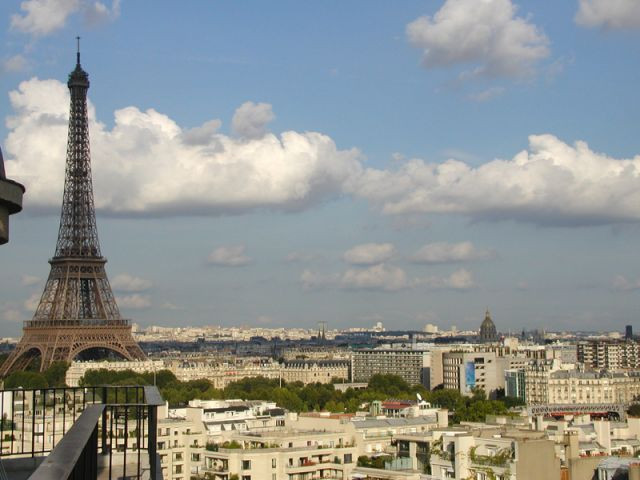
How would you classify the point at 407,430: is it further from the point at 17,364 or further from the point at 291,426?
the point at 17,364

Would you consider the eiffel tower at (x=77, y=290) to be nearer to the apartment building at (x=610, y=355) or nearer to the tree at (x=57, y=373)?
the tree at (x=57, y=373)

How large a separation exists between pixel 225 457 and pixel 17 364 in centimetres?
6311

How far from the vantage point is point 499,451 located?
1480 inches

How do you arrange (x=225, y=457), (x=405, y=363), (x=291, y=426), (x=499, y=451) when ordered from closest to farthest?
(x=499, y=451) < (x=225, y=457) < (x=291, y=426) < (x=405, y=363)

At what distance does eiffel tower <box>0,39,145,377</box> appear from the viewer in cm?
9788

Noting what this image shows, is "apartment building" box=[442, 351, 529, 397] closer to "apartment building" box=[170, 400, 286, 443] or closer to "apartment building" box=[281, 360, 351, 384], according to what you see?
"apartment building" box=[281, 360, 351, 384]

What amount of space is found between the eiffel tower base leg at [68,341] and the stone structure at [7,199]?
9523cm

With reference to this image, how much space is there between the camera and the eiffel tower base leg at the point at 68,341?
325 ft

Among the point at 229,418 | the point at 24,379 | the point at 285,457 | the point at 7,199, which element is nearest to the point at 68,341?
the point at 24,379

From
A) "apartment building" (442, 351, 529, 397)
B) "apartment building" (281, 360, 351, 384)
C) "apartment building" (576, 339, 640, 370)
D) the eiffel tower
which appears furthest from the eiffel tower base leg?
"apartment building" (576, 339, 640, 370)

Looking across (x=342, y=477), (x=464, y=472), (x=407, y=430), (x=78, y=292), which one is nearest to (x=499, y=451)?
(x=464, y=472)

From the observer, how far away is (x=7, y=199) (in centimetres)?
552

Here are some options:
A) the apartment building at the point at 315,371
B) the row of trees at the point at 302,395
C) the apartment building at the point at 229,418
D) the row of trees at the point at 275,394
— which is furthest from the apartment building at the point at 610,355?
the apartment building at the point at 229,418

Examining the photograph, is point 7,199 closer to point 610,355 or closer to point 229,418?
point 229,418
